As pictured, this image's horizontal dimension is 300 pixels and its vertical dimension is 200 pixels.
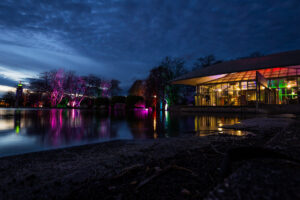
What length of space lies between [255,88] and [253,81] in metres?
0.96

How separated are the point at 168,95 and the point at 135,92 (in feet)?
53.3

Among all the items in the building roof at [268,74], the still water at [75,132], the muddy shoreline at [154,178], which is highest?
the building roof at [268,74]

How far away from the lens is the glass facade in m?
18.4

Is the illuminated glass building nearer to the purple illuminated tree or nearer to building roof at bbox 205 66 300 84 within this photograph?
building roof at bbox 205 66 300 84

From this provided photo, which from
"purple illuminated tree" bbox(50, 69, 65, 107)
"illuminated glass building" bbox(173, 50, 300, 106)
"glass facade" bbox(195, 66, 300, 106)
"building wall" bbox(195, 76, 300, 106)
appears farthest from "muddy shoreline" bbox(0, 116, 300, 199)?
"purple illuminated tree" bbox(50, 69, 65, 107)

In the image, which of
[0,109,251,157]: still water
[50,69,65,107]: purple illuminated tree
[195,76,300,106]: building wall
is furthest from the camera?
[50,69,65,107]: purple illuminated tree

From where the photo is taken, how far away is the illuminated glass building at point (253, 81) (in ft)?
56.5

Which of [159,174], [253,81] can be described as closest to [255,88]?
[253,81]

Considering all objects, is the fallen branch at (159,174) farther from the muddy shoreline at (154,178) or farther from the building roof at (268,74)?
the building roof at (268,74)

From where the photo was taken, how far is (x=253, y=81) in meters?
19.3

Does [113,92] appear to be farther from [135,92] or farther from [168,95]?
[168,95]

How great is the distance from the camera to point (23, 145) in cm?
281

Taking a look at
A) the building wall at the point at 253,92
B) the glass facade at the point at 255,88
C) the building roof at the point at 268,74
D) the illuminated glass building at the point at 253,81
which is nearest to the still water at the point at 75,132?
the illuminated glass building at the point at 253,81

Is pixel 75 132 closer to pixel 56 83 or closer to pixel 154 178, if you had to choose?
pixel 154 178
